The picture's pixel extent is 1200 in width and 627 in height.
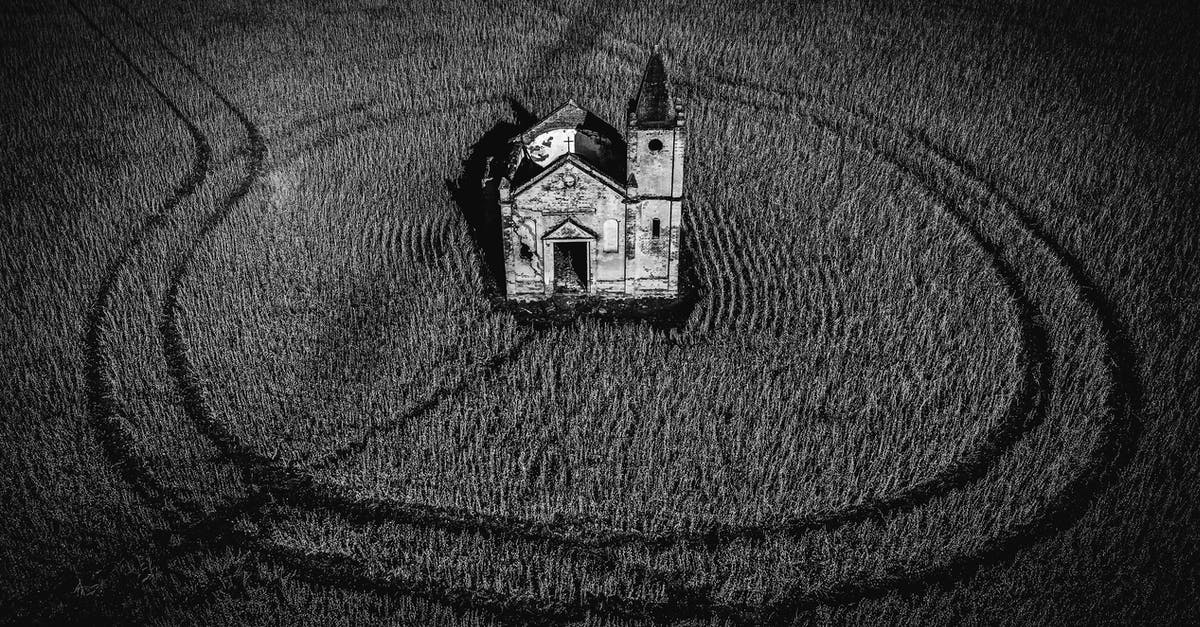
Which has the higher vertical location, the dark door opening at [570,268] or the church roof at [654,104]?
the church roof at [654,104]

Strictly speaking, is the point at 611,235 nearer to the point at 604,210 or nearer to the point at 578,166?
the point at 604,210

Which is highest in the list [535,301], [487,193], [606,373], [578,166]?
[578,166]

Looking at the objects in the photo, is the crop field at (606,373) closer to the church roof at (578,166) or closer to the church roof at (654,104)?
the church roof at (578,166)

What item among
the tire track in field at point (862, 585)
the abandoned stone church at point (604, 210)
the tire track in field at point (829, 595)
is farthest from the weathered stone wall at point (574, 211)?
the tire track in field at point (829, 595)

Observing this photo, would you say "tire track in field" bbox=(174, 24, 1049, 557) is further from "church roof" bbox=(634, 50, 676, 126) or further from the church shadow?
"church roof" bbox=(634, 50, 676, 126)

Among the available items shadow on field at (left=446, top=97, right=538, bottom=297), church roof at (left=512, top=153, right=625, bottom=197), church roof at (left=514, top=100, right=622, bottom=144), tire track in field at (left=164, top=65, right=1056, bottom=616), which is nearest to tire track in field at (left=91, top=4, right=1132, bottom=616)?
Answer: tire track in field at (left=164, top=65, right=1056, bottom=616)

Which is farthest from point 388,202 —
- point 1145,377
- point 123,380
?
point 1145,377

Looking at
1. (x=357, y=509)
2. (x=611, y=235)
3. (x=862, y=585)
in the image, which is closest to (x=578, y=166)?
(x=611, y=235)

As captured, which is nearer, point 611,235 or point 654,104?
point 654,104
